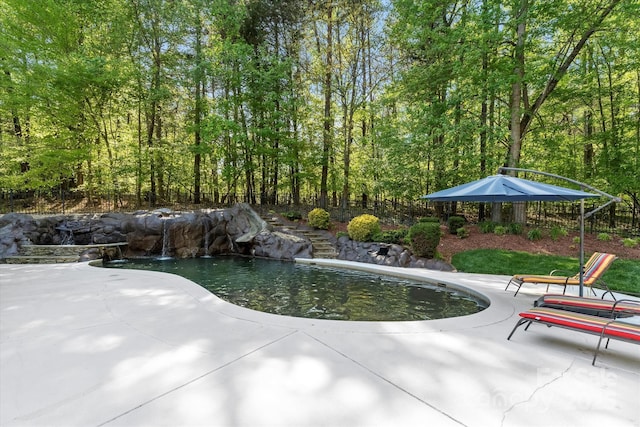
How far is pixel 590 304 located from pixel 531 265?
4.81 m

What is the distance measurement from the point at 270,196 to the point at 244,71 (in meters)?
6.99

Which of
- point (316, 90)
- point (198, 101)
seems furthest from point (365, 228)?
point (198, 101)

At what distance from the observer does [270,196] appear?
18.1 m

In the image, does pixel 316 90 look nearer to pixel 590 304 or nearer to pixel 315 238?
pixel 315 238

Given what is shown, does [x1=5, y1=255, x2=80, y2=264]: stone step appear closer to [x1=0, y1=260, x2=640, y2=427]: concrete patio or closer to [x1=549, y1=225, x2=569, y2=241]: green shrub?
[x1=0, y1=260, x2=640, y2=427]: concrete patio

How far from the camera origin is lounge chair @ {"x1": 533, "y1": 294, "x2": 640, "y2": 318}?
11.7ft

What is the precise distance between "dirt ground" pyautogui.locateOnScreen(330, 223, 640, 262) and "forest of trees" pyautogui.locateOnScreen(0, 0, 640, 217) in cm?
250

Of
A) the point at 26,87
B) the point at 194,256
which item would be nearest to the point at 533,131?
the point at 194,256

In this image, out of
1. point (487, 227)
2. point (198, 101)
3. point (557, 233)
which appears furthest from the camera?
point (198, 101)

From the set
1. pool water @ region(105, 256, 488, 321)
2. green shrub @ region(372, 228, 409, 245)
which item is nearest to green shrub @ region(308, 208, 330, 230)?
green shrub @ region(372, 228, 409, 245)

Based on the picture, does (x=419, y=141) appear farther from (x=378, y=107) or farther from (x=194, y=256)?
(x=194, y=256)

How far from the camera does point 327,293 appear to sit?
6270mm

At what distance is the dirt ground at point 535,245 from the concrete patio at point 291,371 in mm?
5821

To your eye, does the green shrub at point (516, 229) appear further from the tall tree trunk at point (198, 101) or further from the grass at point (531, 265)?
the tall tree trunk at point (198, 101)
